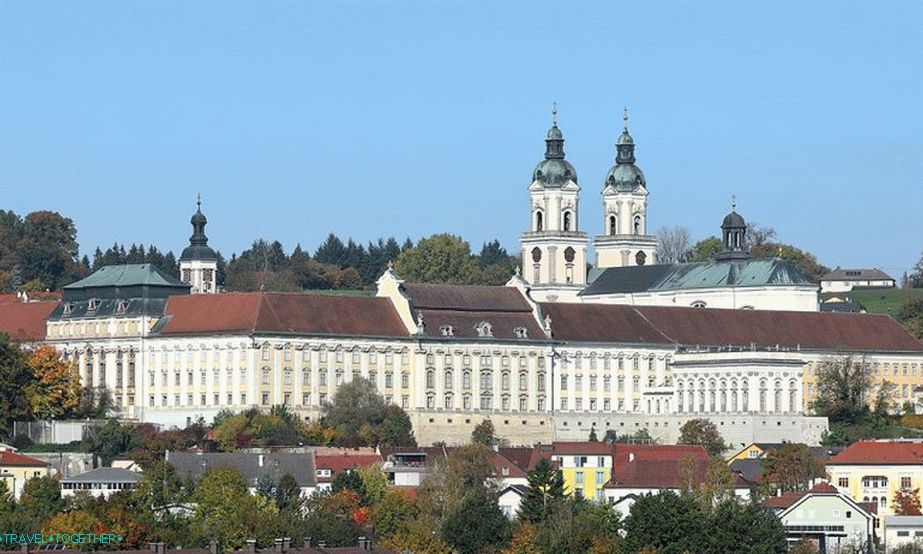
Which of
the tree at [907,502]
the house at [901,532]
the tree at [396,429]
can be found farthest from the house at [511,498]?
the tree at [396,429]

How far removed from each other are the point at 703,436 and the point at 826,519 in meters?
28.8

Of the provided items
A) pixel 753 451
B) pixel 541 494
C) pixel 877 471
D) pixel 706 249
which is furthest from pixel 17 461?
pixel 706 249

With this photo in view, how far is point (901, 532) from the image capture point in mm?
108062

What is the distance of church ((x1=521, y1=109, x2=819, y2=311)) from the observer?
161 meters

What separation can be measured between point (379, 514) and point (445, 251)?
76.7 m

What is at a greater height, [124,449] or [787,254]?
[787,254]

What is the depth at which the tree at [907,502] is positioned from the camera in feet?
372

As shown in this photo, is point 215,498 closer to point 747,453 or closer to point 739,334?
point 747,453

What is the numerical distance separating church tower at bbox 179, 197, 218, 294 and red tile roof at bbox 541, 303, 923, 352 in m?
18.6

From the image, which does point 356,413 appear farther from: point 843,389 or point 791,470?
point 843,389

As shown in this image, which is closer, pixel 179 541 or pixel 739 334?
pixel 179 541

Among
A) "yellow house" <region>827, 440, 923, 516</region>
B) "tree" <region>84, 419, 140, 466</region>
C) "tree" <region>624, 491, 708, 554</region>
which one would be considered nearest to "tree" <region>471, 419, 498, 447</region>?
"tree" <region>84, 419, 140, 466</region>

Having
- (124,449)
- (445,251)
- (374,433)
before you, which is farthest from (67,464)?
(445,251)

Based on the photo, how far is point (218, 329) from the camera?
138750mm
